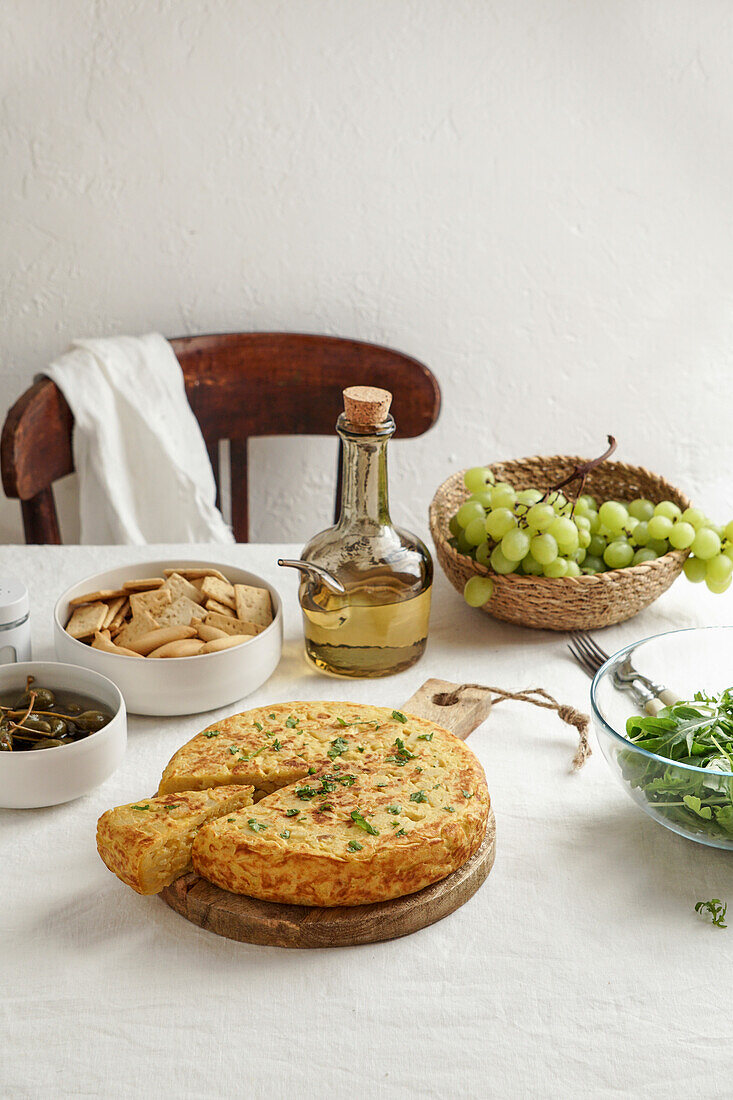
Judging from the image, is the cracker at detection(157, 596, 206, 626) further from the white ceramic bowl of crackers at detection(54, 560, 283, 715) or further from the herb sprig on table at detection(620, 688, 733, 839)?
the herb sprig on table at detection(620, 688, 733, 839)

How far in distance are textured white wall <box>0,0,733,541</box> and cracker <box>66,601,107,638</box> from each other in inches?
41.4

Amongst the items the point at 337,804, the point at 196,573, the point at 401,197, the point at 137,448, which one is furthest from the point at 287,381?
the point at 337,804

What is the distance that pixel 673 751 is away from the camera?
0.86 m

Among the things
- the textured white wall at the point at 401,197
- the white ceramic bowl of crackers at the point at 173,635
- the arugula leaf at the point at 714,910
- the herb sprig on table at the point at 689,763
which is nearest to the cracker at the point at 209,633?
the white ceramic bowl of crackers at the point at 173,635

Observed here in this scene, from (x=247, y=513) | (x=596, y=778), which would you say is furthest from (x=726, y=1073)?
(x=247, y=513)

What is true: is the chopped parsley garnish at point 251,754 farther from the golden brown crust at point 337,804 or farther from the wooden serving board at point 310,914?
the wooden serving board at point 310,914

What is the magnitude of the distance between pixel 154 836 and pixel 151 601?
39cm

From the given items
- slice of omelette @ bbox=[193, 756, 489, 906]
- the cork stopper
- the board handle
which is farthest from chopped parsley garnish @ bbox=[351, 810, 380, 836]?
the cork stopper

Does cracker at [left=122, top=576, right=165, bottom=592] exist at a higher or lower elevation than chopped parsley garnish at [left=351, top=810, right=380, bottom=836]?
higher

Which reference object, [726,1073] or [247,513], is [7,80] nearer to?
[247,513]

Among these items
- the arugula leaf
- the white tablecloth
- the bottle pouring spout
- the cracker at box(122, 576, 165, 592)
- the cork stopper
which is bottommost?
the white tablecloth

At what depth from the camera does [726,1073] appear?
0.68 m

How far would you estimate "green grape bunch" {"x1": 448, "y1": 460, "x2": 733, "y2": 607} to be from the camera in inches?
47.6

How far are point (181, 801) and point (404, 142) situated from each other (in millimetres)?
1582
